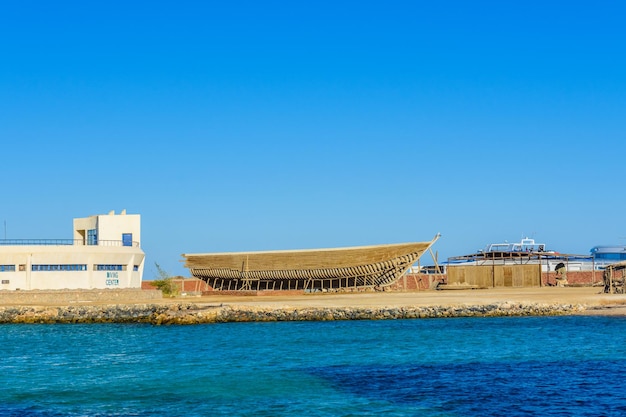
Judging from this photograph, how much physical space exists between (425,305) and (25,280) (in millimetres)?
27887

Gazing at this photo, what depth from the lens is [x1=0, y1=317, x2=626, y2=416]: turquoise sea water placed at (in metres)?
23.3

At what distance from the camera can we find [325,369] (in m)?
30.0

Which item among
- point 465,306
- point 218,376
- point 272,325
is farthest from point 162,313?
point 218,376

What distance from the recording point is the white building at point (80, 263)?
5916 cm

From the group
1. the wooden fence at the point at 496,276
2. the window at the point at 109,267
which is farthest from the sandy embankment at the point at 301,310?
the wooden fence at the point at 496,276

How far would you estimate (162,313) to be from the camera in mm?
49656

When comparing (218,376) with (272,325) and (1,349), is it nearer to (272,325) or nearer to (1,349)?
(1,349)

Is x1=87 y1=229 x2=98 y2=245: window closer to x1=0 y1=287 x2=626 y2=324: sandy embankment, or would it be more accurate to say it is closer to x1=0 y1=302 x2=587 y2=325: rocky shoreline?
x1=0 y1=287 x2=626 y2=324: sandy embankment

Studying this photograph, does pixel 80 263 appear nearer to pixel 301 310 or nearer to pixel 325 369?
pixel 301 310

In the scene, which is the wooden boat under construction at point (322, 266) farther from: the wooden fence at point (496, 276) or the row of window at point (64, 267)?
the row of window at point (64, 267)

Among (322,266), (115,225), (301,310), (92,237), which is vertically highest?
(115,225)

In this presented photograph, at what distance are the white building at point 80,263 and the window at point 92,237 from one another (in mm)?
523

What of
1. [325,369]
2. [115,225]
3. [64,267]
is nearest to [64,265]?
[64,267]

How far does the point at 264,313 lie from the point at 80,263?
17889 mm
